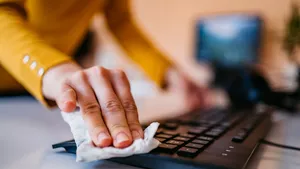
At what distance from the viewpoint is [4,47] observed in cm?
50

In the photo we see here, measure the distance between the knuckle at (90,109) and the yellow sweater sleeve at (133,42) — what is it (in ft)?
2.01

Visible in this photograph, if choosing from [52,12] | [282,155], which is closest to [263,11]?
[52,12]

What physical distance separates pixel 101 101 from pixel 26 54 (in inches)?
6.7

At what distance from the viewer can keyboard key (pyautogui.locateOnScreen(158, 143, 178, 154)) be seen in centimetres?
33

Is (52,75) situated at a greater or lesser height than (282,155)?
greater

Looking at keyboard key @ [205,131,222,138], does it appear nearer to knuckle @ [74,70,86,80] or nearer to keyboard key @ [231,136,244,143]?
keyboard key @ [231,136,244,143]

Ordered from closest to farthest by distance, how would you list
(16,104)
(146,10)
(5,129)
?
(5,129)
(16,104)
(146,10)

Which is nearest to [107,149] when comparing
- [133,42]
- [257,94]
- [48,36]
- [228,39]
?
[48,36]

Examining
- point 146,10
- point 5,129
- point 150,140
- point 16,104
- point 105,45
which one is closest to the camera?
point 150,140

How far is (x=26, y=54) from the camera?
474mm

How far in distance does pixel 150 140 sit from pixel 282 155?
203 millimetres

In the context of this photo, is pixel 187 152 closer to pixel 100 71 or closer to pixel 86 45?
pixel 100 71

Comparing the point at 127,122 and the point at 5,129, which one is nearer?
the point at 127,122

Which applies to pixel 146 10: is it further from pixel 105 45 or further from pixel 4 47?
pixel 4 47
